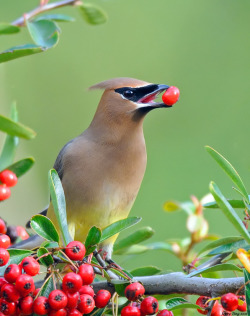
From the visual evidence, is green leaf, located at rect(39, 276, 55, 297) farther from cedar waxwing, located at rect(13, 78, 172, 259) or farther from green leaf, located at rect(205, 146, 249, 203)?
cedar waxwing, located at rect(13, 78, 172, 259)

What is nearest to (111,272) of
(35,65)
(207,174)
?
(207,174)

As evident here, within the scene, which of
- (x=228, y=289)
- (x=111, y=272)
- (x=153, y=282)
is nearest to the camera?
(x=228, y=289)

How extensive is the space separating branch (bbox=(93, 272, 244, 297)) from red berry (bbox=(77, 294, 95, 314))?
0.89ft

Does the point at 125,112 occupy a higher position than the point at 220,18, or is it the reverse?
the point at 220,18

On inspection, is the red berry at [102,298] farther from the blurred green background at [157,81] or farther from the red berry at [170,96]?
the blurred green background at [157,81]

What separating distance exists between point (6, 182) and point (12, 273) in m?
0.89

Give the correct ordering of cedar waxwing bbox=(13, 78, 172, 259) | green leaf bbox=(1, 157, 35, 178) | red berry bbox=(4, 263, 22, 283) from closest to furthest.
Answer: red berry bbox=(4, 263, 22, 283), green leaf bbox=(1, 157, 35, 178), cedar waxwing bbox=(13, 78, 172, 259)

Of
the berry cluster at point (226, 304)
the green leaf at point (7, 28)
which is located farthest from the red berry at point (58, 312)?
the green leaf at point (7, 28)

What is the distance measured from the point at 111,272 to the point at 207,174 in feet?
14.9

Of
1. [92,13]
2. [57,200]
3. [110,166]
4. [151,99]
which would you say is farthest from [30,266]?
[92,13]

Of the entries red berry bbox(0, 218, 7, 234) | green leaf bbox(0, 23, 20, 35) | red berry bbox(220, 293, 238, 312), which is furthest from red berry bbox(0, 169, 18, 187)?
red berry bbox(220, 293, 238, 312)

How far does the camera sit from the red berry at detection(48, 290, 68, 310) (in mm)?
2223

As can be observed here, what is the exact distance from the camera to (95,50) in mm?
8688

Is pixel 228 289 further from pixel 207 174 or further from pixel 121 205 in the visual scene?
pixel 207 174
